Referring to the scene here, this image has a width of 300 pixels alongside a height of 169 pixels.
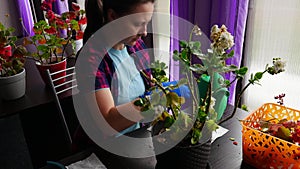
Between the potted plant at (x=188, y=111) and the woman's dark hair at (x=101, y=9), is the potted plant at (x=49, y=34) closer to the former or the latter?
the woman's dark hair at (x=101, y=9)

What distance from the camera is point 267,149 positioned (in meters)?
0.73

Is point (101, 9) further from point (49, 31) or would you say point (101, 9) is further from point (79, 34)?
point (79, 34)

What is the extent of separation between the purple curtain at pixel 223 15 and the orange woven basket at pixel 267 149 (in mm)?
563

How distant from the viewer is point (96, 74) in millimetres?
→ 956

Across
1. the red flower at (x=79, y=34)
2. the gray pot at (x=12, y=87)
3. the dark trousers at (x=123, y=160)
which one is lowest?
the dark trousers at (x=123, y=160)

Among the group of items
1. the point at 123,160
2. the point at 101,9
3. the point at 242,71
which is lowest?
the point at 123,160

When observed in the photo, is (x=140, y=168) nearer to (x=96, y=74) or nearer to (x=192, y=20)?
(x=96, y=74)

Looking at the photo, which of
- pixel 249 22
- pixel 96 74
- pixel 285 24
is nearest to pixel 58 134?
pixel 96 74

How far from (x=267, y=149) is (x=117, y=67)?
2.08 ft

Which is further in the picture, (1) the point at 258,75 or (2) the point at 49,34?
(2) the point at 49,34

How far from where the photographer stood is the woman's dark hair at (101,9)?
91cm

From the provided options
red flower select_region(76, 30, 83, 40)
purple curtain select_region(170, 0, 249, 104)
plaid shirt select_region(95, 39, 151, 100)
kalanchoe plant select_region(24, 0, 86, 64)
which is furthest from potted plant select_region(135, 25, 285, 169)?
red flower select_region(76, 30, 83, 40)

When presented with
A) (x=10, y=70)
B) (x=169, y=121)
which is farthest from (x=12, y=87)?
(x=169, y=121)

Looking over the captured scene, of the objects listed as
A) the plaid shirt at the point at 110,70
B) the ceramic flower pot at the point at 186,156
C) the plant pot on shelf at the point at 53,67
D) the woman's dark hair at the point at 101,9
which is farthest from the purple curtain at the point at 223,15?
the ceramic flower pot at the point at 186,156
